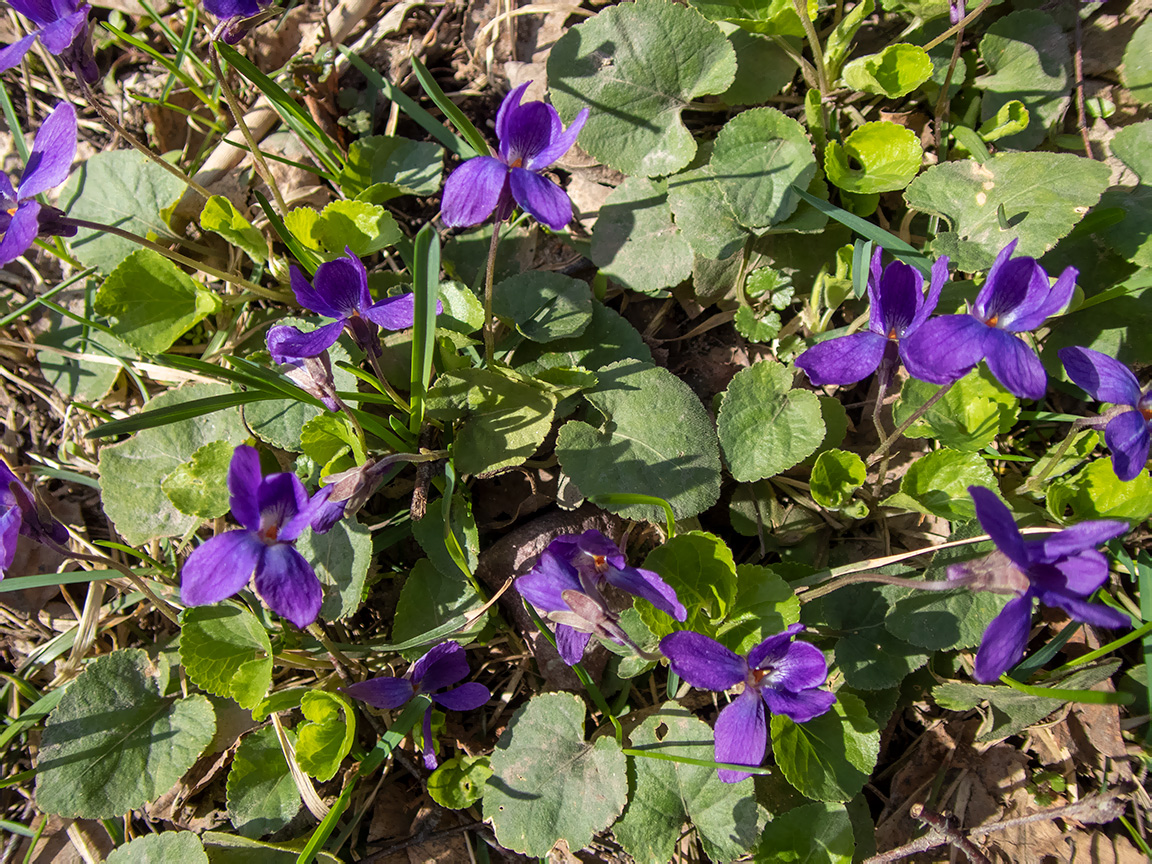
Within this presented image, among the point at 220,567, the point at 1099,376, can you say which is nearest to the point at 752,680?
the point at 1099,376

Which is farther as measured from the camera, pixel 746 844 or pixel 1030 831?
pixel 1030 831

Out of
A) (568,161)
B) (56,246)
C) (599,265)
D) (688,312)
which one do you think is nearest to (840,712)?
(688,312)

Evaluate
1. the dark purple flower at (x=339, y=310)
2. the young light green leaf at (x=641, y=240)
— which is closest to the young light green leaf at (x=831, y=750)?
the young light green leaf at (x=641, y=240)

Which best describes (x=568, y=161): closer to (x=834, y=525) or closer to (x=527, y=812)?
(x=834, y=525)

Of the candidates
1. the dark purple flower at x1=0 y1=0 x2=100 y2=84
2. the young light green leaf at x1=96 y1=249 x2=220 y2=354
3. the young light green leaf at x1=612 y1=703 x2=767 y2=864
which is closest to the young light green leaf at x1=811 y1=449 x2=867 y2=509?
the young light green leaf at x1=612 y1=703 x2=767 y2=864

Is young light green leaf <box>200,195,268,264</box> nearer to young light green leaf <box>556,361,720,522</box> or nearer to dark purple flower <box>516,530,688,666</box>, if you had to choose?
young light green leaf <box>556,361,720,522</box>

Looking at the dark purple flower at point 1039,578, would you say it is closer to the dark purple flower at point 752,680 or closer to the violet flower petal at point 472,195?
the dark purple flower at point 752,680

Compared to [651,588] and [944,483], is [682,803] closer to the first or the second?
[651,588]
